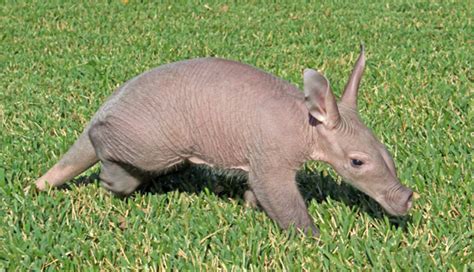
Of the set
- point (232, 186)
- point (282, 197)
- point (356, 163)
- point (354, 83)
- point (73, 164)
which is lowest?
point (232, 186)

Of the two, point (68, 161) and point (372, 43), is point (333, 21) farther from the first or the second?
point (68, 161)

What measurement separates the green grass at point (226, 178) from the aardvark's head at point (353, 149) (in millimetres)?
222

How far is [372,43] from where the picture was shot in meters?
8.07

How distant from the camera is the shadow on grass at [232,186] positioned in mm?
4121

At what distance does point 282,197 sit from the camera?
363 centimetres

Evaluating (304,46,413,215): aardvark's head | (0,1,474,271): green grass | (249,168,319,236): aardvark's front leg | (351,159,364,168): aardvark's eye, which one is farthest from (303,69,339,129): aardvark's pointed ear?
(0,1,474,271): green grass

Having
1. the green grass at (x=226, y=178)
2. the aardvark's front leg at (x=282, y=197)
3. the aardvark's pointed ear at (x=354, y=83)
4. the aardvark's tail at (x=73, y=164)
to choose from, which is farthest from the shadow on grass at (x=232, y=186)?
the aardvark's pointed ear at (x=354, y=83)

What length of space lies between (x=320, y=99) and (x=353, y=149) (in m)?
0.28

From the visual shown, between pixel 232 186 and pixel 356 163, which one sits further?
pixel 232 186

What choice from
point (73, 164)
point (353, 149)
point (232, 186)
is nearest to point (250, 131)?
point (353, 149)

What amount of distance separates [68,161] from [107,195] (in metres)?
0.28

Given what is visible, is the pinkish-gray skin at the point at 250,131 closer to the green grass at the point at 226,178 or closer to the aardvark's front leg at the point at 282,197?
the aardvark's front leg at the point at 282,197

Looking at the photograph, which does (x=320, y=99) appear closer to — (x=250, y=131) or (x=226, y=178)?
(x=250, y=131)

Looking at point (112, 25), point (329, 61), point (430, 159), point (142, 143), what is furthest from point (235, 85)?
point (112, 25)
